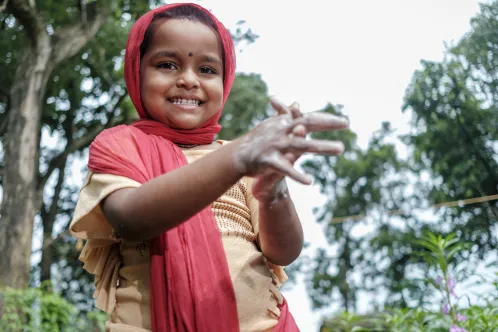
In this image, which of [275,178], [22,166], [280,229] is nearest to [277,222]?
[280,229]

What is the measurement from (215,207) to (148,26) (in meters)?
0.58

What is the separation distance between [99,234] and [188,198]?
Result: 394mm

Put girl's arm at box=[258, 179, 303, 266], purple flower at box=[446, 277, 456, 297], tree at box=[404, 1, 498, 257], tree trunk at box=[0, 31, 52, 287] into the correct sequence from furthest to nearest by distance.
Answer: tree at box=[404, 1, 498, 257] → tree trunk at box=[0, 31, 52, 287] → purple flower at box=[446, 277, 456, 297] → girl's arm at box=[258, 179, 303, 266]

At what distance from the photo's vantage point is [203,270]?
62.4 inches

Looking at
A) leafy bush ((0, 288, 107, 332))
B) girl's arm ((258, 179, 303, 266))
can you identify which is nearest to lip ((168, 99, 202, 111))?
girl's arm ((258, 179, 303, 266))

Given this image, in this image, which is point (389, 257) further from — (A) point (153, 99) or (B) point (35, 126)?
(A) point (153, 99)

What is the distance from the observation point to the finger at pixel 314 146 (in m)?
1.33

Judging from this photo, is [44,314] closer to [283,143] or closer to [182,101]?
[182,101]

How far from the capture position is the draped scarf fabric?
154 centimetres

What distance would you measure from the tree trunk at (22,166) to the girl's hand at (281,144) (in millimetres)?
9108

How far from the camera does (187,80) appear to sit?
183 centimetres

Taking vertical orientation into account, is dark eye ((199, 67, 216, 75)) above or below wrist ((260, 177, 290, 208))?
above

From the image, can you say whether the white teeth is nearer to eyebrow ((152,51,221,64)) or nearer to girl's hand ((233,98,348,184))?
eyebrow ((152,51,221,64))

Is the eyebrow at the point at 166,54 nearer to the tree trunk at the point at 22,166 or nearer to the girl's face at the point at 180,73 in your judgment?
the girl's face at the point at 180,73
